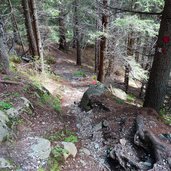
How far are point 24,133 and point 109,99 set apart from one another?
10.8 feet

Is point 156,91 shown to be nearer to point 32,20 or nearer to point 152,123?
point 152,123

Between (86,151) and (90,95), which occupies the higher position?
(86,151)

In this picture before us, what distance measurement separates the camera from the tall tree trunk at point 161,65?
5.70 meters

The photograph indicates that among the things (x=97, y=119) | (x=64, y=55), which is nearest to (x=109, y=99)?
(x=97, y=119)

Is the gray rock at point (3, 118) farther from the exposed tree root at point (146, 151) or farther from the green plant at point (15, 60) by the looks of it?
the green plant at point (15, 60)

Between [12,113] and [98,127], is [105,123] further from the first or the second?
[12,113]

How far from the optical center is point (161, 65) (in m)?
5.97

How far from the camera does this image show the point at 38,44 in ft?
38.1

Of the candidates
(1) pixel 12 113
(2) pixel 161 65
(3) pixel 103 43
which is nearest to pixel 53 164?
(1) pixel 12 113

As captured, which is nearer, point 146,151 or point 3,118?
point 146,151

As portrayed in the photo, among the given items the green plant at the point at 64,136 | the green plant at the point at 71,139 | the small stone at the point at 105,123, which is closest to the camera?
the green plant at the point at 64,136

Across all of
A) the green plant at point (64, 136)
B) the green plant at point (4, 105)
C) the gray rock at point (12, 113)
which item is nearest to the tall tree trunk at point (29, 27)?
the green plant at point (4, 105)

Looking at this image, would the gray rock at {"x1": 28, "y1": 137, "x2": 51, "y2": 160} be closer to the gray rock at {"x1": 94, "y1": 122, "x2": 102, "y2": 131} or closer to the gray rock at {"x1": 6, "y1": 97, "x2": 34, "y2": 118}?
the gray rock at {"x1": 6, "y1": 97, "x2": 34, "y2": 118}

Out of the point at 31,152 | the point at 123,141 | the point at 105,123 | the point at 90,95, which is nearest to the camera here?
the point at 31,152
